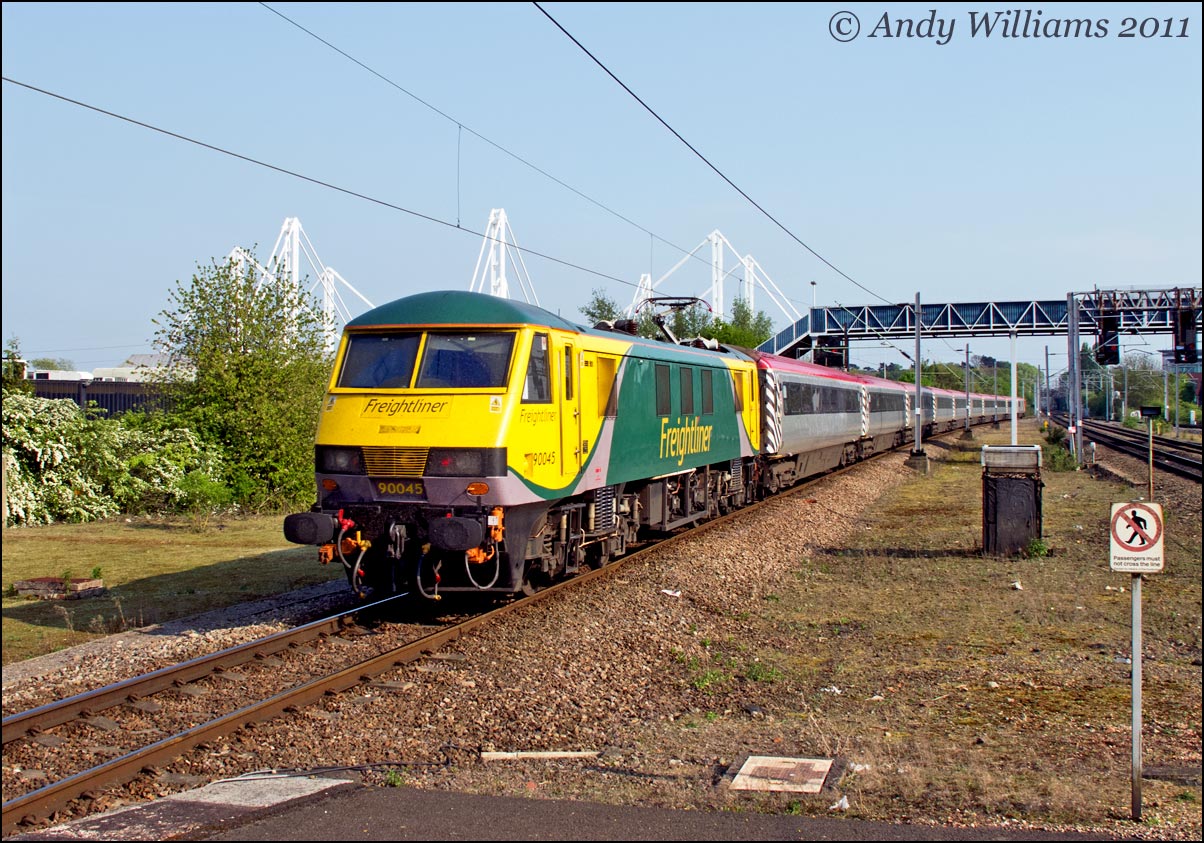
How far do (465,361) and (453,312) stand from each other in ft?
1.97

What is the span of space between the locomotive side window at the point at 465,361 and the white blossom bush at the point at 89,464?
1224 centimetres

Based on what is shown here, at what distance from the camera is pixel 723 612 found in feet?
40.8

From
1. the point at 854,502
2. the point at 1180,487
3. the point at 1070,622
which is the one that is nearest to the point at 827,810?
the point at 1070,622

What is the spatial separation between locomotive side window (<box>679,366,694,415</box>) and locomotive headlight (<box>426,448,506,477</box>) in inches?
250

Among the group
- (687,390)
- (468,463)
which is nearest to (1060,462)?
(687,390)

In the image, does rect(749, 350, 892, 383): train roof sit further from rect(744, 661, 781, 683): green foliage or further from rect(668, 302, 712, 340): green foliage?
rect(668, 302, 712, 340): green foliage

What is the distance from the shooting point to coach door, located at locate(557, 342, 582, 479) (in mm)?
11867

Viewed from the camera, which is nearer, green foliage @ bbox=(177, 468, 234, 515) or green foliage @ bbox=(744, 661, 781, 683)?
green foliage @ bbox=(744, 661, 781, 683)

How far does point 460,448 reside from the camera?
10.6 meters

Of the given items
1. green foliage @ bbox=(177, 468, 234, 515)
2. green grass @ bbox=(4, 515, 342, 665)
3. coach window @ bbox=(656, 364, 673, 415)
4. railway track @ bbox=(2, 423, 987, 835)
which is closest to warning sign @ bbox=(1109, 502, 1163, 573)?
railway track @ bbox=(2, 423, 987, 835)

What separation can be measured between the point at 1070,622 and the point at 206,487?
1664 cm

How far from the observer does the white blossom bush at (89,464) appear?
72.9 feet

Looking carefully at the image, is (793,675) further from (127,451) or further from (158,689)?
(127,451)

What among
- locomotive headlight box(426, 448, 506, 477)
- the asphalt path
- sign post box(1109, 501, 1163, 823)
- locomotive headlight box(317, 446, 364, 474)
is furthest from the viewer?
locomotive headlight box(317, 446, 364, 474)
